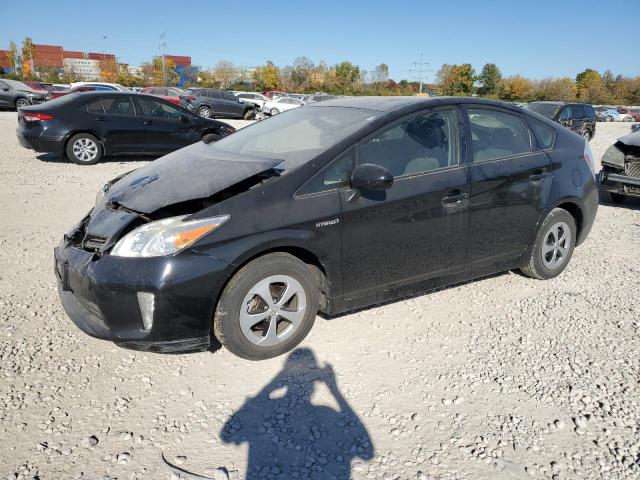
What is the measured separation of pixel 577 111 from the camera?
692 inches

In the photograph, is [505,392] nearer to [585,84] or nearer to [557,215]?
[557,215]

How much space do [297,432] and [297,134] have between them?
226cm

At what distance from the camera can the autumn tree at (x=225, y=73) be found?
69.4 metres

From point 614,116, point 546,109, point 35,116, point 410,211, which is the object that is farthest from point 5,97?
point 614,116

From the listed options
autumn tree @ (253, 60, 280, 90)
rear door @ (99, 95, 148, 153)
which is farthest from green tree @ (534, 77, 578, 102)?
rear door @ (99, 95, 148, 153)

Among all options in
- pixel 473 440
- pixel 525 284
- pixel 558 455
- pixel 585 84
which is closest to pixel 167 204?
pixel 473 440

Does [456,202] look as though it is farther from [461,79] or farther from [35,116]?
[461,79]

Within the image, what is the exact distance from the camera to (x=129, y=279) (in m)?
2.70

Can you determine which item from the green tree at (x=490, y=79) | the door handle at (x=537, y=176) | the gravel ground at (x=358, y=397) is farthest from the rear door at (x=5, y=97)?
the green tree at (x=490, y=79)

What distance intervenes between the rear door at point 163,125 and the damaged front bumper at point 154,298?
7846 mm

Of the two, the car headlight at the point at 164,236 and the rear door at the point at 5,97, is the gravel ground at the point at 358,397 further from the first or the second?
the rear door at the point at 5,97

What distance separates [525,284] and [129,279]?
342 cm

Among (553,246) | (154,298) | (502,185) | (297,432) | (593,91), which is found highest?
(593,91)

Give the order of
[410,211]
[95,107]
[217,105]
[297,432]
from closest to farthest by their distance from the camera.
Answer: [297,432], [410,211], [95,107], [217,105]
